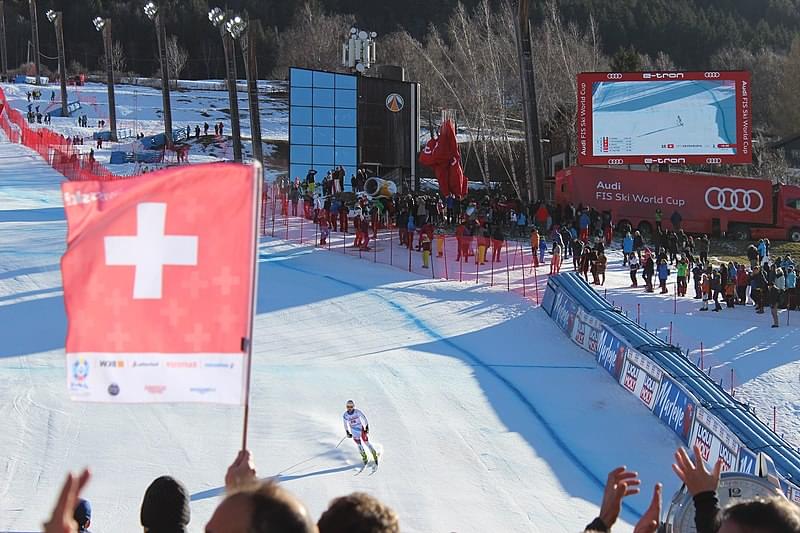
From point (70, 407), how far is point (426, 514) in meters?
6.56

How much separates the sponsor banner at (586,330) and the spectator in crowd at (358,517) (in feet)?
59.9

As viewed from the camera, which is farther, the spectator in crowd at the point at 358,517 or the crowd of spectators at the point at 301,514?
the spectator in crowd at the point at 358,517

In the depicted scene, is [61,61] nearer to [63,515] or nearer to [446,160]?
[446,160]

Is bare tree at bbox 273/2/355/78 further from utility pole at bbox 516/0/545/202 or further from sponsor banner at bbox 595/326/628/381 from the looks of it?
sponsor banner at bbox 595/326/628/381

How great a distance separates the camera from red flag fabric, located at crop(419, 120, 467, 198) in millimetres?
33250

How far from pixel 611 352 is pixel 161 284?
52.4 feet

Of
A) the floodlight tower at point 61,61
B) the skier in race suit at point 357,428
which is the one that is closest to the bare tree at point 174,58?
the floodlight tower at point 61,61

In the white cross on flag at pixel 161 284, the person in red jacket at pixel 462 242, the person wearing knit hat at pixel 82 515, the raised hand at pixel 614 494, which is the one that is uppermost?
the white cross on flag at pixel 161 284

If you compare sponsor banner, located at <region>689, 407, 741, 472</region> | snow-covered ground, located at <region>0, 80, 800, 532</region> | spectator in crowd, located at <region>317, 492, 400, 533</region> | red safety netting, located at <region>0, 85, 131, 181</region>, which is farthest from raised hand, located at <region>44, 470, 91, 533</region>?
red safety netting, located at <region>0, 85, 131, 181</region>

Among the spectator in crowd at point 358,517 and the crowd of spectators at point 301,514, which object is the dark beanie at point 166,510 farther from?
the spectator in crowd at point 358,517

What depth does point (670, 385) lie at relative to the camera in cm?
1748

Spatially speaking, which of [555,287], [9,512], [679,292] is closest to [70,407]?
[9,512]

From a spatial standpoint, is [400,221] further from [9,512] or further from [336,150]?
[9,512]

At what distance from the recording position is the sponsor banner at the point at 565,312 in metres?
23.1
